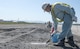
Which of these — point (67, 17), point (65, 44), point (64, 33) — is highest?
point (67, 17)

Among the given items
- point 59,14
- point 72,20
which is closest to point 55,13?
point 59,14

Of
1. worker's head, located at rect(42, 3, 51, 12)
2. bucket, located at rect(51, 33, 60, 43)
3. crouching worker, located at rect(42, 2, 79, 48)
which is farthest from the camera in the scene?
bucket, located at rect(51, 33, 60, 43)

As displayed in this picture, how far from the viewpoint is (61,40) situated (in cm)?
802

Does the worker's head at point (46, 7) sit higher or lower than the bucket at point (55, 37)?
higher

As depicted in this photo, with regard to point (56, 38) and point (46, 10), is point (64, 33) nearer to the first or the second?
point (56, 38)

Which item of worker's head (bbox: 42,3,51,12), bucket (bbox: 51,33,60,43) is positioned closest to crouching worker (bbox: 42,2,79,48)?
worker's head (bbox: 42,3,51,12)

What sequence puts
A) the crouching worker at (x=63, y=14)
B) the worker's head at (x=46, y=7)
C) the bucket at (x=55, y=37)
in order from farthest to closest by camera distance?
the bucket at (x=55, y=37), the crouching worker at (x=63, y=14), the worker's head at (x=46, y=7)

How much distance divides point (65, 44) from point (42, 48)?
124 cm

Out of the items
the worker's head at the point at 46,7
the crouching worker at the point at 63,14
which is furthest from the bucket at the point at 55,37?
the worker's head at the point at 46,7

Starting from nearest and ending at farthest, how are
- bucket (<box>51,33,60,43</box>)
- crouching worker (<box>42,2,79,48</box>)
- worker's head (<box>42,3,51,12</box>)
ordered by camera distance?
worker's head (<box>42,3,51,12</box>) → crouching worker (<box>42,2,79,48</box>) → bucket (<box>51,33,60,43</box>)

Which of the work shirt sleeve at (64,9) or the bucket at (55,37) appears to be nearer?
the work shirt sleeve at (64,9)

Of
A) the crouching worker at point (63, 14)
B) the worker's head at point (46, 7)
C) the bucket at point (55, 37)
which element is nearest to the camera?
the worker's head at point (46, 7)

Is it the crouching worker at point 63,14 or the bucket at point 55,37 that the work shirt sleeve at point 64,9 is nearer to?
the crouching worker at point 63,14

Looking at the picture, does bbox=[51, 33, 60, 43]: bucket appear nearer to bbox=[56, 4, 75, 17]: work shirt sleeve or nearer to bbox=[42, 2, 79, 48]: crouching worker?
bbox=[42, 2, 79, 48]: crouching worker
